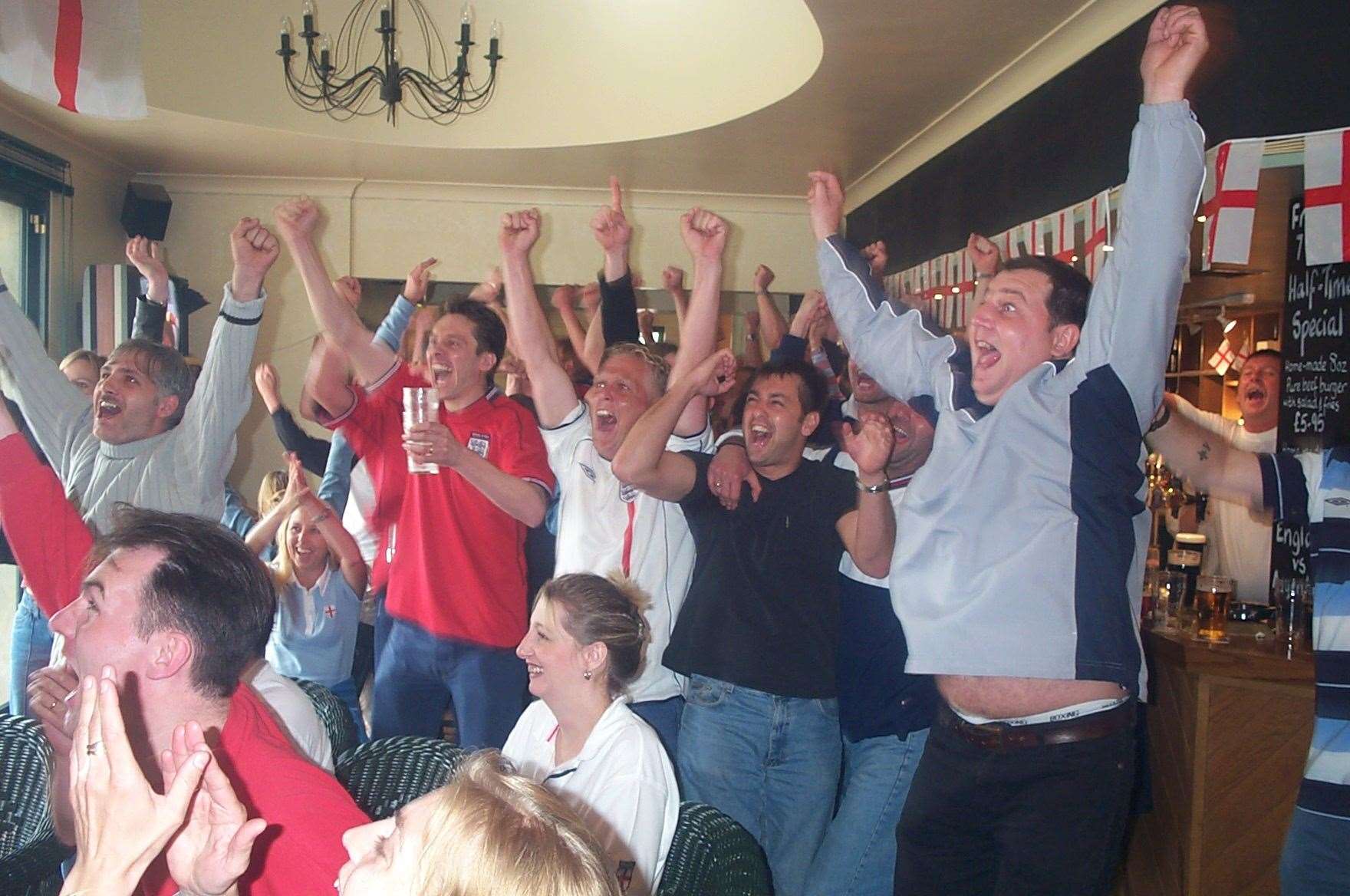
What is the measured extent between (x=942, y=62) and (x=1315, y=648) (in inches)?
130

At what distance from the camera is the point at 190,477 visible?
254cm

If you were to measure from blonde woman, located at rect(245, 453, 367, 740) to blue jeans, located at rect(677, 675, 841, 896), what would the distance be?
1.40m

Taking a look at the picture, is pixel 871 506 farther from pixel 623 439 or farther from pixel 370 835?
pixel 370 835

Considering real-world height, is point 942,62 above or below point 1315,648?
above

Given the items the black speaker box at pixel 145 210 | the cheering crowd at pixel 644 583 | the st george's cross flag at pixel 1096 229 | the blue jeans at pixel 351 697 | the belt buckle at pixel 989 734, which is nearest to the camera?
the cheering crowd at pixel 644 583

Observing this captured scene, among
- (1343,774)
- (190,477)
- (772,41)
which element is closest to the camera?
(1343,774)

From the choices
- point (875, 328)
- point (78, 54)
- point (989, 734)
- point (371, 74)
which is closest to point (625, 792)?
point (989, 734)

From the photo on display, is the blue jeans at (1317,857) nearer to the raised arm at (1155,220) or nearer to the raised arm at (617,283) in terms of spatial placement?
the raised arm at (1155,220)

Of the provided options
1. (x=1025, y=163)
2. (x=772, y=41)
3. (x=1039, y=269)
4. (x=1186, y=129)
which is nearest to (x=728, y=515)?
(x=1039, y=269)

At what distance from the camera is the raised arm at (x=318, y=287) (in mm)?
2686

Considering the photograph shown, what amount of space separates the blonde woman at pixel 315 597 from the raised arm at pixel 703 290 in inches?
47.3

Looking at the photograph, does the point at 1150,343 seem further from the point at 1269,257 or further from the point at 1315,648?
the point at 1269,257

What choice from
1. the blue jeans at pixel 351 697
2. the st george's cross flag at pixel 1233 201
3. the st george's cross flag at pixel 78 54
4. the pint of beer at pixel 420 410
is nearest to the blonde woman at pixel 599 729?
the pint of beer at pixel 420 410

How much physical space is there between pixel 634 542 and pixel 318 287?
1.00m
